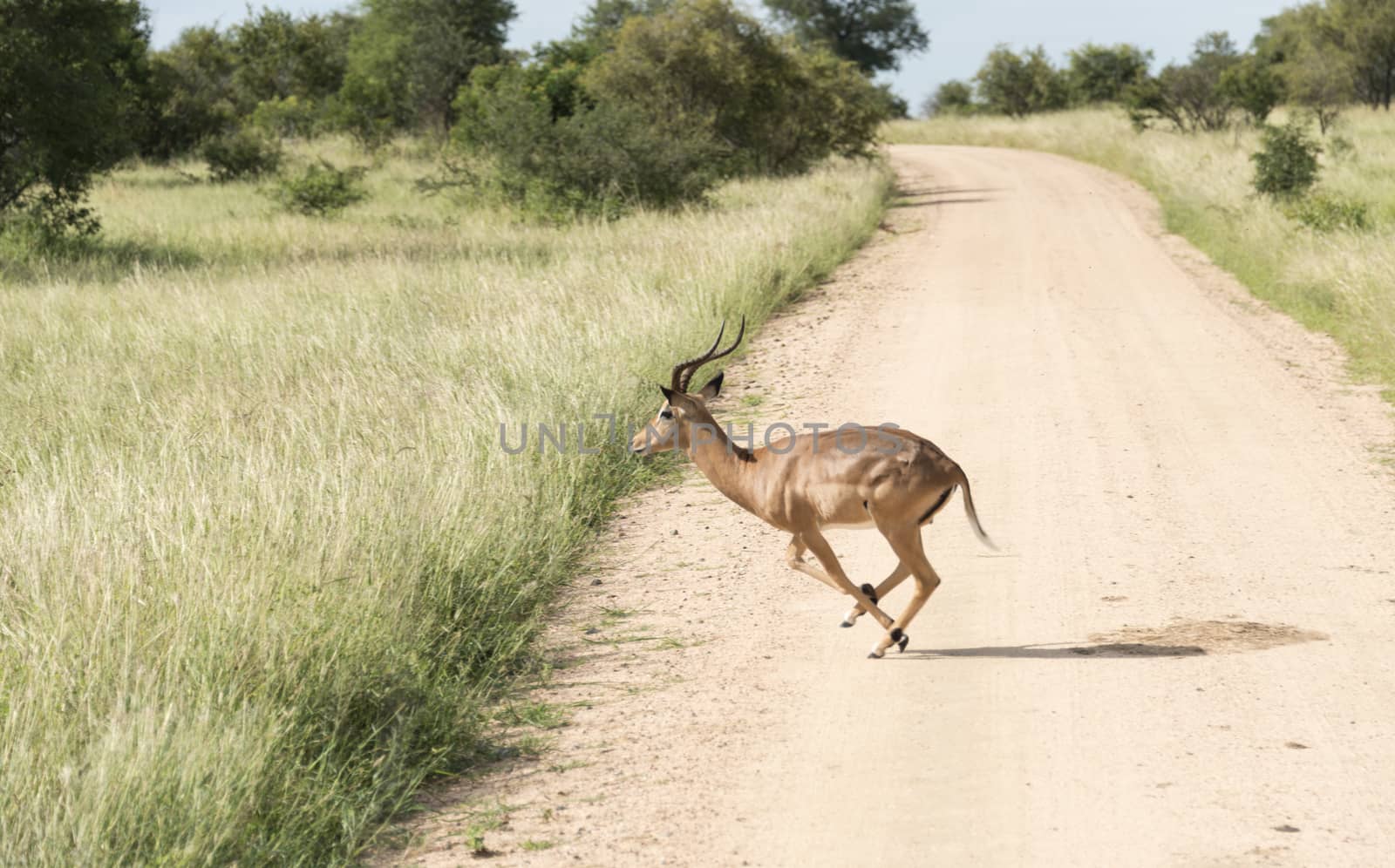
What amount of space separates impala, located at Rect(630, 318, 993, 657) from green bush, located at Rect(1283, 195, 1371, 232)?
43.7ft

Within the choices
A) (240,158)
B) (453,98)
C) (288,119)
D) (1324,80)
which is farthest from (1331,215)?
(1324,80)

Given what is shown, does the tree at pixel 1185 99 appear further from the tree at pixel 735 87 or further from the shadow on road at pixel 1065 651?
the shadow on road at pixel 1065 651

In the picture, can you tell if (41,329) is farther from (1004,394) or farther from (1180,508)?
(1180,508)

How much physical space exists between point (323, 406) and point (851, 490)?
4.49m

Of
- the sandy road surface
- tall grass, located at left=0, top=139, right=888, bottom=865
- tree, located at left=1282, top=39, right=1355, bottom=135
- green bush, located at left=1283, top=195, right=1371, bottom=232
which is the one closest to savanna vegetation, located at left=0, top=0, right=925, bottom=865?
tall grass, located at left=0, top=139, right=888, bottom=865

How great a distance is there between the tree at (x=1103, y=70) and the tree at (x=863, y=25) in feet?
35.2

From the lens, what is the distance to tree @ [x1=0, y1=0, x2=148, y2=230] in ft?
56.2

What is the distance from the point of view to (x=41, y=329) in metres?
12.3

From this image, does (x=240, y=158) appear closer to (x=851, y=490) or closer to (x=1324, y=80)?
(x=851, y=490)

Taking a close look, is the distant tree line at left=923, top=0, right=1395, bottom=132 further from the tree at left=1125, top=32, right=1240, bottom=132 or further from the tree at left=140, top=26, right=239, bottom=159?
the tree at left=140, top=26, right=239, bottom=159

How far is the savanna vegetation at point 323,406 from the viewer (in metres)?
4.22

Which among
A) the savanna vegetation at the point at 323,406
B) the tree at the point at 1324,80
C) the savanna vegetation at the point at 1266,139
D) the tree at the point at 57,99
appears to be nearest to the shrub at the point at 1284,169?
the savanna vegetation at the point at 1266,139

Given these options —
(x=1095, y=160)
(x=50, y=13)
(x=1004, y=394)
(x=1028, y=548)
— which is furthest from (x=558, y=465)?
(x=1095, y=160)

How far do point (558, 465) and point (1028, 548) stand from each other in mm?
2719
